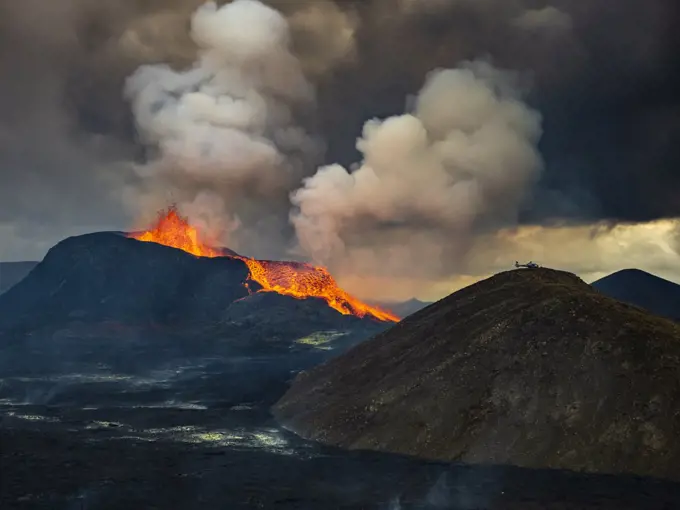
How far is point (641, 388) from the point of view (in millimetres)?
93812

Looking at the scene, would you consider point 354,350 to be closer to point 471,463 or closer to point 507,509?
point 471,463

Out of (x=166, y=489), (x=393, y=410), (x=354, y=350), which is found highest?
(x=354, y=350)

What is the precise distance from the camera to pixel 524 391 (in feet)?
326

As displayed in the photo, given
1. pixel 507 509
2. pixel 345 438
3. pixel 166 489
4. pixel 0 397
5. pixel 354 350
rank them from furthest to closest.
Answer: pixel 0 397, pixel 354 350, pixel 345 438, pixel 166 489, pixel 507 509

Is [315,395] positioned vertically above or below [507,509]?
above

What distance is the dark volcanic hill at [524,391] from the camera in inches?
3504

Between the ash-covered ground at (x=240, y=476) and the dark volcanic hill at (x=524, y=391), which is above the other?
the dark volcanic hill at (x=524, y=391)

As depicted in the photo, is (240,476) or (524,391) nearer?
(240,476)

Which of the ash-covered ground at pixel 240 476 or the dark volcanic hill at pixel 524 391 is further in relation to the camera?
the dark volcanic hill at pixel 524 391

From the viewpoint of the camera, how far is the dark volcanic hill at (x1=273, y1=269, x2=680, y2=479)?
89.0 metres

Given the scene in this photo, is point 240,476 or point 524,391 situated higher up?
point 524,391

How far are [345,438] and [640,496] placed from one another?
144 feet

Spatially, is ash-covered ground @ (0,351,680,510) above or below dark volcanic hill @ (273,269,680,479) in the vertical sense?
below

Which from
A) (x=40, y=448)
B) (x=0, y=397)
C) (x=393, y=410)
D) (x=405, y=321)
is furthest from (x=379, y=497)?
(x=0, y=397)
